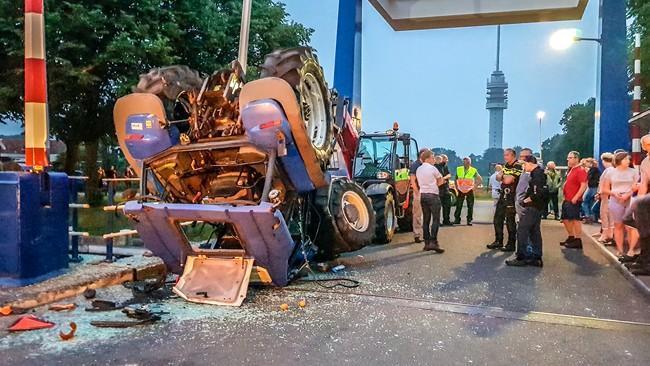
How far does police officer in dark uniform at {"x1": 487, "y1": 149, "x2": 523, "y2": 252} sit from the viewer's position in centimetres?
977

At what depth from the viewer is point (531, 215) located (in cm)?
852

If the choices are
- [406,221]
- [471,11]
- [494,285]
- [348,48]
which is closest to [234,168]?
[494,285]

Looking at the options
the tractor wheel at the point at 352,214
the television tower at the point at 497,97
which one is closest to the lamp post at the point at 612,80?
the tractor wheel at the point at 352,214

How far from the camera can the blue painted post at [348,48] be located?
16672 mm

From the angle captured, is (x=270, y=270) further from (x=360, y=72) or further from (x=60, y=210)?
(x=360, y=72)

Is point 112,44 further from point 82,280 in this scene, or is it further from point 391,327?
point 391,327

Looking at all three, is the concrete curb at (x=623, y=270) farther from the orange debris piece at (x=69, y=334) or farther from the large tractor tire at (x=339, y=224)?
the orange debris piece at (x=69, y=334)

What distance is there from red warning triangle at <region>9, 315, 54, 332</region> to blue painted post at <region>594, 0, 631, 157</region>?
12.7 metres

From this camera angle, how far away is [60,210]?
22.4ft

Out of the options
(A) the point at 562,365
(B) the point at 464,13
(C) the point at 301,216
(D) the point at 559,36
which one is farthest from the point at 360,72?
(A) the point at 562,365

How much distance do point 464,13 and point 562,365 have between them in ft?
48.1

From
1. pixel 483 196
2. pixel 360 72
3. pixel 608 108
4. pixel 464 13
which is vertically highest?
pixel 464 13

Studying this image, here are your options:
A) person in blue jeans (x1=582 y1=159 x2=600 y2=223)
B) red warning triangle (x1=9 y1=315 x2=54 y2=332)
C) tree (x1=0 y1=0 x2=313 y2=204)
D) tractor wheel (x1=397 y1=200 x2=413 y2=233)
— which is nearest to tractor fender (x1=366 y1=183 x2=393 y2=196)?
tractor wheel (x1=397 y1=200 x2=413 y2=233)

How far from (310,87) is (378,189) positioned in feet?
14.8
